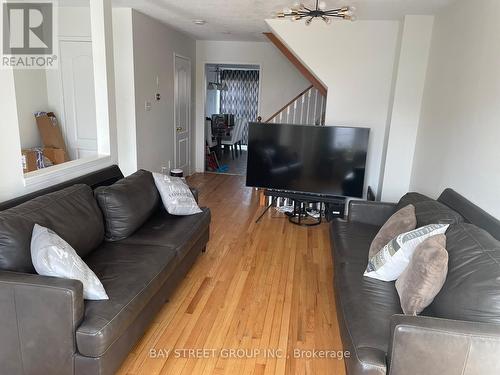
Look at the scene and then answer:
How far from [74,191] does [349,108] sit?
3.51 m

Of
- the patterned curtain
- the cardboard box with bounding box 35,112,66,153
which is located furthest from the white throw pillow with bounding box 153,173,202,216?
the patterned curtain

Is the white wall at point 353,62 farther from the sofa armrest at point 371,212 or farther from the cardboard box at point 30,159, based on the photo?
the cardboard box at point 30,159

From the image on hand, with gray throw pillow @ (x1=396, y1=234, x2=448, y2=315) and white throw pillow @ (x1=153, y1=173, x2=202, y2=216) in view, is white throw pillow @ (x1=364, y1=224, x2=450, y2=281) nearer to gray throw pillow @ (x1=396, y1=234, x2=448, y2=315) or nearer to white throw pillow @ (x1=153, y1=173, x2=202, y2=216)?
gray throw pillow @ (x1=396, y1=234, x2=448, y2=315)

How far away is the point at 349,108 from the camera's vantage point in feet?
15.4

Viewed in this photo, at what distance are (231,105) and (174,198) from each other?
798 cm

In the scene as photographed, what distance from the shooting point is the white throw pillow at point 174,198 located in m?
3.12

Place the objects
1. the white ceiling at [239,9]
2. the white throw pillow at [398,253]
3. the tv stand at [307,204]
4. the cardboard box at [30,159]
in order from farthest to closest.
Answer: the tv stand at [307,204] < the cardboard box at [30,159] < the white ceiling at [239,9] < the white throw pillow at [398,253]

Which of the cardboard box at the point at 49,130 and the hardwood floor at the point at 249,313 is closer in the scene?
the hardwood floor at the point at 249,313

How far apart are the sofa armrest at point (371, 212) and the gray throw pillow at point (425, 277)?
1.34m

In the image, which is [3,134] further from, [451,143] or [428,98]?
[428,98]

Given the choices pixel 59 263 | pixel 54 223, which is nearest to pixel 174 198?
pixel 54 223

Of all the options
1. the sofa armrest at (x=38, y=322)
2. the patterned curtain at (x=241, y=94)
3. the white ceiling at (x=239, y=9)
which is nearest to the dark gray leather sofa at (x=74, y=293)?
the sofa armrest at (x=38, y=322)

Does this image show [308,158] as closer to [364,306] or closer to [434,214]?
[434,214]

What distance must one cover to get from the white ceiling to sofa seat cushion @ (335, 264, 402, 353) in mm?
2725
